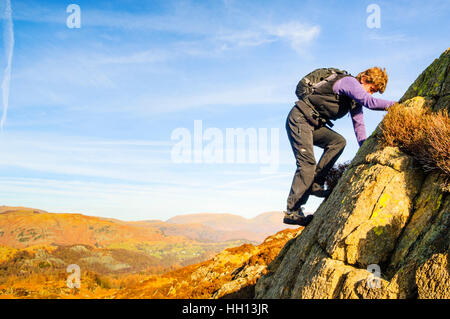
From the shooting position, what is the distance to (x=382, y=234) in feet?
16.4

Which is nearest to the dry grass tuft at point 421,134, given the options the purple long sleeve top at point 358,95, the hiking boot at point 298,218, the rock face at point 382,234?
the rock face at point 382,234

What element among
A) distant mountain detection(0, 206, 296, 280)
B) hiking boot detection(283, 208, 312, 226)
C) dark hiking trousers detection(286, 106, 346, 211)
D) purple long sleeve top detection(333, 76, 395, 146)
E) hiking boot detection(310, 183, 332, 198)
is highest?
purple long sleeve top detection(333, 76, 395, 146)

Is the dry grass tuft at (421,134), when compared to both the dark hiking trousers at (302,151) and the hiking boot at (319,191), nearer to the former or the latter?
the dark hiking trousers at (302,151)

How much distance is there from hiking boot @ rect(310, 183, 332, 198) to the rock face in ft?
3.87

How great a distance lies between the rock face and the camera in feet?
13.5

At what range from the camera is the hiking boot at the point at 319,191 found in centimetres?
767

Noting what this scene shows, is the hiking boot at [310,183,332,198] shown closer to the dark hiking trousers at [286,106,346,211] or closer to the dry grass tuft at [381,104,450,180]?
the dark hiking trousers at [286,106,346,211]

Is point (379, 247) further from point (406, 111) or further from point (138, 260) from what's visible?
point (138, 260)

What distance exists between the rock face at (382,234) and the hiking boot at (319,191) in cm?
118

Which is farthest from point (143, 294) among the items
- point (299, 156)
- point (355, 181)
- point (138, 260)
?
point (138, 260)

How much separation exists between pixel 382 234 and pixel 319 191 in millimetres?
2816

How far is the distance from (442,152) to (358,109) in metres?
2.90

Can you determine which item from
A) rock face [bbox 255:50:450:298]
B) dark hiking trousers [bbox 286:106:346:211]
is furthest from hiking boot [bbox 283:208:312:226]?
rock face [bbox 255:50:450:298]
